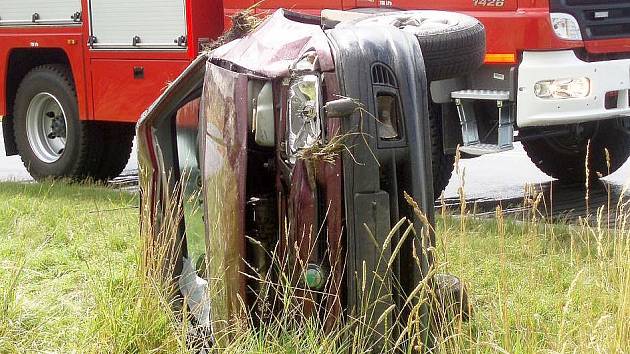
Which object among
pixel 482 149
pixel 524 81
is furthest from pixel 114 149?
pixel 524 81

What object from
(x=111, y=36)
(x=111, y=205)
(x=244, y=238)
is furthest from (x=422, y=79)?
(x=111, y=36)

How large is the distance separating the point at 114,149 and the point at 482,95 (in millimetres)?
4159

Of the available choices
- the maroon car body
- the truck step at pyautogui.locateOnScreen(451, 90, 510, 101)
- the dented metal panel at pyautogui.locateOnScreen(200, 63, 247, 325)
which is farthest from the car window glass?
the truck step at pyautogui.locateOnScreen(451, 90, 510, 101)

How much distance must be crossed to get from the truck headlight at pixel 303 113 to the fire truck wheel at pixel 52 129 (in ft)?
21.6

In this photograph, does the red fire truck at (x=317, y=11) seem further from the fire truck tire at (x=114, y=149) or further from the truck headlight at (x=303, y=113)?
the truck headlight at (x=303, y=113)

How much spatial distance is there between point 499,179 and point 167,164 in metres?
6.26

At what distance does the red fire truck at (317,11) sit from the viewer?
766 cm

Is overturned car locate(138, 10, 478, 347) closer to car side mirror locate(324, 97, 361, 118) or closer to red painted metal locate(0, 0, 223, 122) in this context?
car side mirror locate(324, 97, 361, 118)

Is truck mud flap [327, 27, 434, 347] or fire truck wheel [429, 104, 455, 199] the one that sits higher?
truck mud flap [327, 27, 434, 347]

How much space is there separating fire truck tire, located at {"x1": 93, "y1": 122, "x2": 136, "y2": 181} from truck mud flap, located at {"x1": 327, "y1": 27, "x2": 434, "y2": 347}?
6.82 metres

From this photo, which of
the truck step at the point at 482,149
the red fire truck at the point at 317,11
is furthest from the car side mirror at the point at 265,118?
the truck step at the point at 482,149

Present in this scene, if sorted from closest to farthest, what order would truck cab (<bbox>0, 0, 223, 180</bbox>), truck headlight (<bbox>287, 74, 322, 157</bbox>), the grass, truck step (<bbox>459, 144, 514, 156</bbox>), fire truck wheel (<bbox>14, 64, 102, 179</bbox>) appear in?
the grass → truck headlight (<bbox>287, 74, 322, 157</bbox>) → truck step (<bbox>459, 144, 514, 156</bbox>) → truck cab (<bbox>0, 0, 223, 180</bbox>) → fire truck wheel (<bbox>14, 64, 102, 179</bbox>)

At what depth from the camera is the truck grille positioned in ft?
26.0

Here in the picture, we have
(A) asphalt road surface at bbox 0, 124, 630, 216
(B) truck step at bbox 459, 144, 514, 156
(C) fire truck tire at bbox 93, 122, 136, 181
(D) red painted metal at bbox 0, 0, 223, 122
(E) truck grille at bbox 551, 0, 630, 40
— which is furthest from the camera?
(C) fire truck tire at bbox 93, 122, 136, 181
